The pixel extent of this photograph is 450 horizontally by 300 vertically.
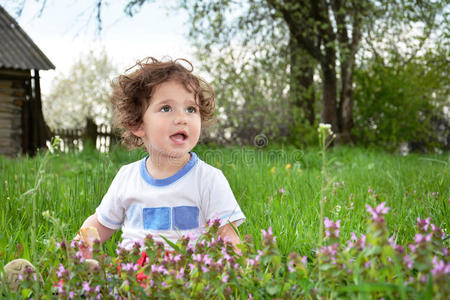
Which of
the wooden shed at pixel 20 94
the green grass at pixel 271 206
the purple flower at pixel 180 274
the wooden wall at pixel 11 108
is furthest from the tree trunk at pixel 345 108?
the purple flower at pixel 180 274

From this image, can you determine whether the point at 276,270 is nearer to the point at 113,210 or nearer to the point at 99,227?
the point at 113,210

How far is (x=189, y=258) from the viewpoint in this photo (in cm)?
166

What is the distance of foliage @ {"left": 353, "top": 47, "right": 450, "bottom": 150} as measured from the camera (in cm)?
1223

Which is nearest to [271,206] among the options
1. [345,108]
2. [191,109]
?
[191,109]

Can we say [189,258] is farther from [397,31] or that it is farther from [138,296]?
[397,31]

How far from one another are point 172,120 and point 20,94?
10.9 meters

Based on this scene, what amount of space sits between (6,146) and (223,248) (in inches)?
453

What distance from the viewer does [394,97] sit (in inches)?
481

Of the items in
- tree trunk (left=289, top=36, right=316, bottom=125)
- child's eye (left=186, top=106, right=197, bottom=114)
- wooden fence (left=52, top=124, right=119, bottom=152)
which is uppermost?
tree trunk (left=289, top=36, right=316, bottom=125)

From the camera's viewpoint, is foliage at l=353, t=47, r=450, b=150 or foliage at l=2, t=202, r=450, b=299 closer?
foliage at l=2, t=202, r=450, b=299

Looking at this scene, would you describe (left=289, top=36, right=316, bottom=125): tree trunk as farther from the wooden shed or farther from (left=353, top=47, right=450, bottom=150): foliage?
the wooden shed

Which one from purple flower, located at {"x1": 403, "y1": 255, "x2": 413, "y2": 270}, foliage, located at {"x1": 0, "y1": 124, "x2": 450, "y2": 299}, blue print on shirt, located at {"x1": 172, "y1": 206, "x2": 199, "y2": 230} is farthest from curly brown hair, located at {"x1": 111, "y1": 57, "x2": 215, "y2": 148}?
purple flower, located at {"x1": 403, "y1": 255, "x2": 413, "y2": 270}

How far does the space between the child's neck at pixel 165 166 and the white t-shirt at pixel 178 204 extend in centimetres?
4

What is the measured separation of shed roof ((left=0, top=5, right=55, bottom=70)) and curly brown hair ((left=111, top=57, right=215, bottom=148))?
898cm
